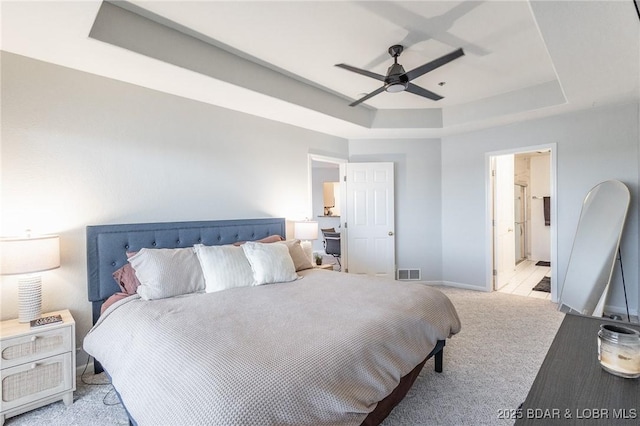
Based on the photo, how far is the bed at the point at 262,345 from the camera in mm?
1161

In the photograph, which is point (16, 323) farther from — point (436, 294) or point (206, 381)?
point (436, 294)

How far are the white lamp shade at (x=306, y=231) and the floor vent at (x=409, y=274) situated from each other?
6.51 feet

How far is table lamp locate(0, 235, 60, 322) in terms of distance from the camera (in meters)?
1.94

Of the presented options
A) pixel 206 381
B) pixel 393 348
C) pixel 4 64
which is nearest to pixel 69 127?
pixel 4 64

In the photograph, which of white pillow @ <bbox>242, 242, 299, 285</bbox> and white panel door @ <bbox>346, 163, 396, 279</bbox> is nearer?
white pillow @ <bbox>242, 242, 299, 285</bbox>

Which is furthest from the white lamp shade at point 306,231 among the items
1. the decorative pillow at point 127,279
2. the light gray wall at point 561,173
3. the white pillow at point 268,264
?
the light gray wall at point 561,173

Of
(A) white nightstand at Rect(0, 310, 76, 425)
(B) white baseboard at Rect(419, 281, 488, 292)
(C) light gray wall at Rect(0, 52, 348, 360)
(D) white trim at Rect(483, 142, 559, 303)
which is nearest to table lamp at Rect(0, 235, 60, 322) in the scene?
(A) white nightstand at Rect(0, 310, 76, 425)

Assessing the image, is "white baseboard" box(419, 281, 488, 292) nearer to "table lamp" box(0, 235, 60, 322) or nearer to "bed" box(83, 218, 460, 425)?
"bed" box(83, 218, 460, 425)

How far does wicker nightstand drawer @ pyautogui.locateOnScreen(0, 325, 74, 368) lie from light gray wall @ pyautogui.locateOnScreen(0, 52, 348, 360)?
45 cm

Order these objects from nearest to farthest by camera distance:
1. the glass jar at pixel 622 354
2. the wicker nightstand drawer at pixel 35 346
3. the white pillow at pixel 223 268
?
the glass jar at pixel 622 354, the wicker nightstand drawer at pixel 35 346, the white pillow at pixel 223 268

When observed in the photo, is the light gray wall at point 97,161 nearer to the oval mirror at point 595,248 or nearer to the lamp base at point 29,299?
the lamp base at point 29,299

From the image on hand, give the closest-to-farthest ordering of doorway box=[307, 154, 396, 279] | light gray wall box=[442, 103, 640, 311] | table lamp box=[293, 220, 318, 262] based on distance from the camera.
Result: light gray wall box=[442, 103, 640, 311] < table lamp box=[293, 220, 318, 262] < doorway box=[307, 154, 396, 279]

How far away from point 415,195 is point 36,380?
4946 millimetres

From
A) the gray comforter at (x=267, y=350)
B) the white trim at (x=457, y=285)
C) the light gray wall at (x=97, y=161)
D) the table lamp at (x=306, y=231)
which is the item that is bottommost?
the white trim at (x=457, y=285)
